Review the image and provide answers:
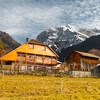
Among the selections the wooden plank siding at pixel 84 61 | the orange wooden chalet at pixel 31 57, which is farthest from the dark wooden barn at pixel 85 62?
the orange wooden chalet at pixel 31 57

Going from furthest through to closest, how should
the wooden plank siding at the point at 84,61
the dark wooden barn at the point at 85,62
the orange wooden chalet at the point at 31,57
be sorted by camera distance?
the wooden plank siding at the point at 84,61 → the dark wooden barn at the point at 85,62 → the orange wooden chalet at the point at 31,57

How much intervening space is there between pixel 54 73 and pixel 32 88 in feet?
81.7

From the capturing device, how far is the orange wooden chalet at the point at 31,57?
59.1m

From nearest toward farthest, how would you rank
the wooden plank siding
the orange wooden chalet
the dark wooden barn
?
the orange wooden chalet → the dark wooden barn → the wooden plank siding

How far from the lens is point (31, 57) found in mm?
63250

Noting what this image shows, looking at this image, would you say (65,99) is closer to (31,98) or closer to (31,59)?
(31,98)

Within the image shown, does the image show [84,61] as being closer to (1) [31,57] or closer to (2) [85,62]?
(2) [85,62]

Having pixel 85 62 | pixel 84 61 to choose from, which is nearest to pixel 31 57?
pixel 84 61

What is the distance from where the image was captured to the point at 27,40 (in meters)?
65.3

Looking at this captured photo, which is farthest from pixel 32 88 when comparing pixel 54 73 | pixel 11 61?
pixel 11 61

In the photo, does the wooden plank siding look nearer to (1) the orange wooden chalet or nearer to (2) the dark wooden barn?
(2) the dark wooden barn

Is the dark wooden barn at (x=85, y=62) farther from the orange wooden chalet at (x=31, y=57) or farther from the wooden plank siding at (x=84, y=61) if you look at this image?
the orange wooden chalet at (x=31, y=57)

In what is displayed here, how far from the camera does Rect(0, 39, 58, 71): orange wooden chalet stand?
5912cm

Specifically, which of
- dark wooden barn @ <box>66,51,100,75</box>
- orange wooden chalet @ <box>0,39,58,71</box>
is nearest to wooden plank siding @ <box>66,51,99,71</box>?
dark wooden barn @ <box>66,51,100,75</box>
